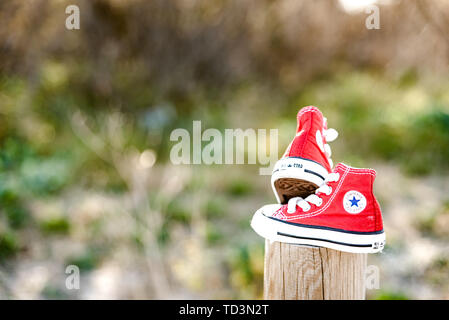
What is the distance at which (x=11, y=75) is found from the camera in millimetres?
3729

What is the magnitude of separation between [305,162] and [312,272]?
0.94 ft

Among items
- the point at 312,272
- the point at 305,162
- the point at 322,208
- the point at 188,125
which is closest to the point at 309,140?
the point at 305,162

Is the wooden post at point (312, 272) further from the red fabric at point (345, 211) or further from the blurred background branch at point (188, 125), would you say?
the blurred background branch at point (188, 125)

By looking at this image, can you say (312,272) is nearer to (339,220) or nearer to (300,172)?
(339,220)

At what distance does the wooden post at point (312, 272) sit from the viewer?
111cm

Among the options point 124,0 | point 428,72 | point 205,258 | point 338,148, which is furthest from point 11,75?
point 428,72

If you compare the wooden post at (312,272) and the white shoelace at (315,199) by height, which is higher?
the white shoelace at (315,199)

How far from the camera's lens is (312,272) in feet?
3.66

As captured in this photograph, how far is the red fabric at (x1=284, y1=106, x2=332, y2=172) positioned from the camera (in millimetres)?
1176

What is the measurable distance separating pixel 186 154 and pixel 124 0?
197 cm

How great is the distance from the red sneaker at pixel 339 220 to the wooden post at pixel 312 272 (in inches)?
1.2

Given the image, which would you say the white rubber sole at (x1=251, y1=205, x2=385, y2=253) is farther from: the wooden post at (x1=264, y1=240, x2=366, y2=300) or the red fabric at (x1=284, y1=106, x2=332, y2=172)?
the red fabric at (x1=284, y1=106, x2=332, y2=172)

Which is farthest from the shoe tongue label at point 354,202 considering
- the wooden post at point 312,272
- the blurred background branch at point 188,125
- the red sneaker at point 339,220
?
the blurred background branch at point 188,125
